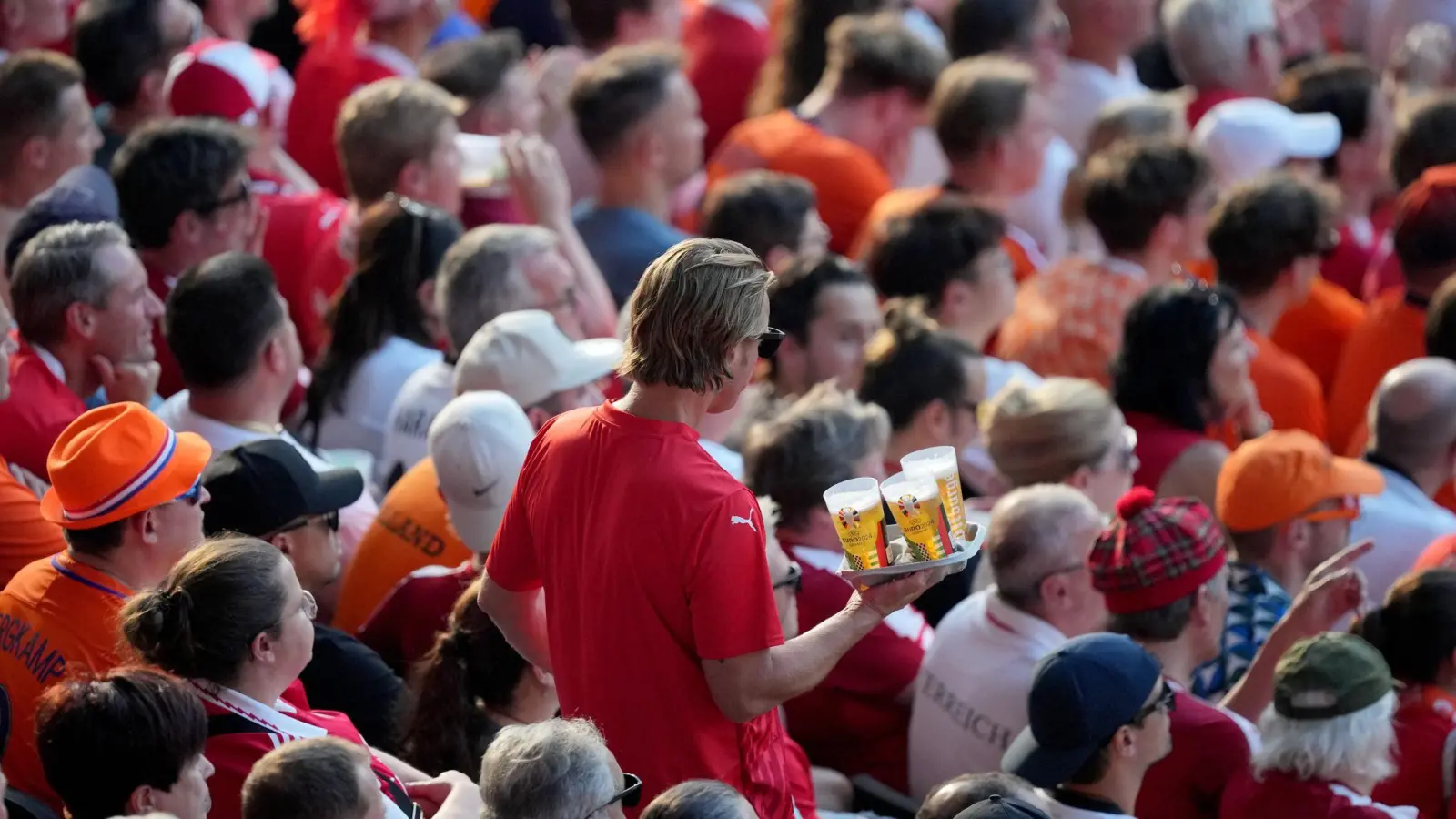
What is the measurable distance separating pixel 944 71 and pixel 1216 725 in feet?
12.8

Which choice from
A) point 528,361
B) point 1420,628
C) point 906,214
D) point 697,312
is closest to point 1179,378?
point 906,214

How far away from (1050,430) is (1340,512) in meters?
0.87

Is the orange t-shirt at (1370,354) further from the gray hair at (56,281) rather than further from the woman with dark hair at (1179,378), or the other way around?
the gray hair at (56,281)

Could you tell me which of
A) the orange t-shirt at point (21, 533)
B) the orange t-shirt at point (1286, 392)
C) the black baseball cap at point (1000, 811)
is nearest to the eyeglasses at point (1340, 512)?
the orange t-shirt at point (1286, 392)

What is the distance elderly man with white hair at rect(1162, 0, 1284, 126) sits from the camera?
8.75m

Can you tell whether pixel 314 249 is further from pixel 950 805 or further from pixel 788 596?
pixel 950 805

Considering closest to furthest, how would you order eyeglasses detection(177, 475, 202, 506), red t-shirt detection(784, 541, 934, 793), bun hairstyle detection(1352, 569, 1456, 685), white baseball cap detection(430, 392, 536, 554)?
eyeglasses detection(177, 475, 202, 506), white baseball cap detection(430, 392, 536, 554), bun hairstyle detection(1352, 569, 1456, 685), red t-shirt detection(784, 541, 934, 793)

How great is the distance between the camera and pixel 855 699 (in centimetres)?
492

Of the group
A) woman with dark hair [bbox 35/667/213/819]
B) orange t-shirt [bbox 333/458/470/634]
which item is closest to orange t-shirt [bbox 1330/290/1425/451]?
orange t-shirt [bbox 333/458/470/634]

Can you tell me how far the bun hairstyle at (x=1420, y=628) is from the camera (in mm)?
4777

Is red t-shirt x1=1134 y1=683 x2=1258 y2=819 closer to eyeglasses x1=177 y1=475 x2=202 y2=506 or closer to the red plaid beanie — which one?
the red plaid beanie

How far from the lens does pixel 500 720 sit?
413 centimetres

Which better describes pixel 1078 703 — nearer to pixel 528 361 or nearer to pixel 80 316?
pixel 528 361

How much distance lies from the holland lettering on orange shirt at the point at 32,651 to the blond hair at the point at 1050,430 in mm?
2762
